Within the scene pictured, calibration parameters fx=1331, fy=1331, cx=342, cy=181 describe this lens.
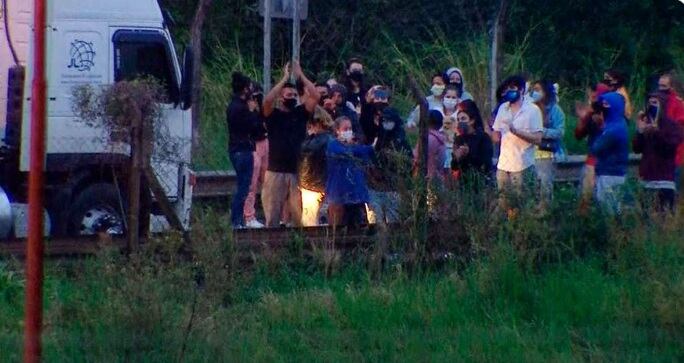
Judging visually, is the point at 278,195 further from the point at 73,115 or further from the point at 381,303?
the point at 381,303

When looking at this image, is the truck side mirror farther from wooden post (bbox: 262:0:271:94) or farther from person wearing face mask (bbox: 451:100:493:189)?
wooden post (bbox: 262:0:271:94)

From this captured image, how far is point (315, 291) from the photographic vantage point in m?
9.84

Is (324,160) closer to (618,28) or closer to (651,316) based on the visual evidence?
(651,316)

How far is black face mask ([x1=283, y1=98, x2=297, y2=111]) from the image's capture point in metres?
13.6

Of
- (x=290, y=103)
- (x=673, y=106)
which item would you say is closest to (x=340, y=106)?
(x=290, y=103)

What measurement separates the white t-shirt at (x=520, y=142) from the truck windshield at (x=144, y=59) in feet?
11.2

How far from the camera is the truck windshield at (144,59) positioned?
13242 mm

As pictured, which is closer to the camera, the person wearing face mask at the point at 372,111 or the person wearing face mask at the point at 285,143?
the person wearing face mask at the point at 285,143

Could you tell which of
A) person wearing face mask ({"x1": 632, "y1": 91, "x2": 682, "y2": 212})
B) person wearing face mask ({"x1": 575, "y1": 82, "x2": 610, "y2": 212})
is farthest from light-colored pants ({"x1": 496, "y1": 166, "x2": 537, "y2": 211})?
person wearing face mask ({"x1": 632, "y1": 91, "x2": 682, "y2": 212})

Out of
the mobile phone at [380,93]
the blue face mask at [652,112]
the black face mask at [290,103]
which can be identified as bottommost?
the blue face mask at [652,112]

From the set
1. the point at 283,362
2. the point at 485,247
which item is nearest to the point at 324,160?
the point at 485,247

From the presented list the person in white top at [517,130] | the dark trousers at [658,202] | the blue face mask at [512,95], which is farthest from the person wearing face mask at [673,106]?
the blue face mask at [512,95]

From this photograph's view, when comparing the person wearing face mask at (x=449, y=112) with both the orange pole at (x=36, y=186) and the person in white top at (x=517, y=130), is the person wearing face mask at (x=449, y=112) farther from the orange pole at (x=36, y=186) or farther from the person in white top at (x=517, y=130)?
the orange pole at (x=36, y=186)

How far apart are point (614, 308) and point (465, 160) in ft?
12.3
